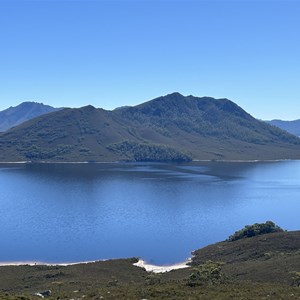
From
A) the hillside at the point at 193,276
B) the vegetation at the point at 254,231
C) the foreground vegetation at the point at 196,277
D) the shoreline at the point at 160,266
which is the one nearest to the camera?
the hillside at the point at 193,276

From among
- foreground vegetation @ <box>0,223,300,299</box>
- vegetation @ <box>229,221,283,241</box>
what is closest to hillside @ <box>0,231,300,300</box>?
foreground vegetation @ <box>0,223,300,299</box>

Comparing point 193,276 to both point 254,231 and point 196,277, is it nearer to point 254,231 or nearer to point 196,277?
point 196,277

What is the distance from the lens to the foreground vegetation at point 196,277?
1954 inches

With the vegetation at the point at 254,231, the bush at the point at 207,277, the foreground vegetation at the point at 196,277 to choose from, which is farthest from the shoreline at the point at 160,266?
the bush at the point at 207,277

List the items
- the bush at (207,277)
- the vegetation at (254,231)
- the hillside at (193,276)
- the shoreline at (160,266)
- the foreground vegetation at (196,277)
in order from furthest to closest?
1. the vegetation at (254,231)
2. the shoreline at (160,266)
3. the bush at (207,277)
4. the foreground vegetation at (196,277)
5. the hillside at (193,276)

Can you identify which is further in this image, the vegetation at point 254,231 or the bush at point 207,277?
the vegetation at point 254,231

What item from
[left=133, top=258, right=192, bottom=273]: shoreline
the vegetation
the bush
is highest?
the bush

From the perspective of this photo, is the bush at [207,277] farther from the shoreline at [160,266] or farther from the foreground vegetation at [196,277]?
the shoreline at [160,266]

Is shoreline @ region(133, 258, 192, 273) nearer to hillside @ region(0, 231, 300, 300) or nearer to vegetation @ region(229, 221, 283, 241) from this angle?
hillside @ region(0, 231, 300, 300)

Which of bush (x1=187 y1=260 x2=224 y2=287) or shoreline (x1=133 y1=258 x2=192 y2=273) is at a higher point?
bush (x1=187 y1=260 x2=224 y2=287)

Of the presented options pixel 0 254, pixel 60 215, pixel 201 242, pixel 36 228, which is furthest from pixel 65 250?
pixel 60 215

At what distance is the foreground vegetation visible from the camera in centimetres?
4962

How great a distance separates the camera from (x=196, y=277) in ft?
202

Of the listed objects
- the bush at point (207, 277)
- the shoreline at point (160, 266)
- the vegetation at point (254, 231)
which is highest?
the bush at point (207, 277)
